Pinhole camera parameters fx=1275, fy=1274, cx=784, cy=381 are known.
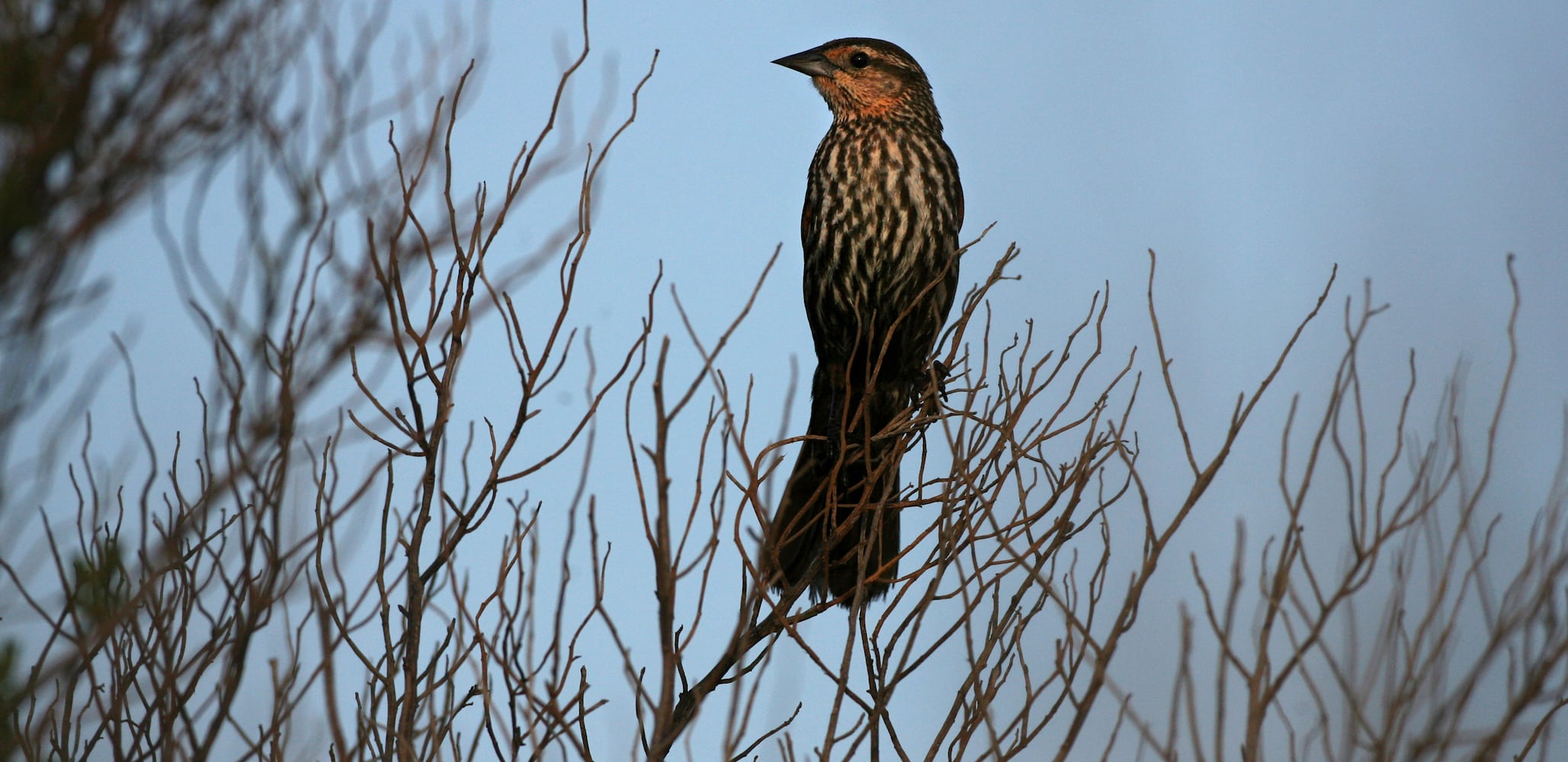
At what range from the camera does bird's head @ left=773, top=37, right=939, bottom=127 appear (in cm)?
438

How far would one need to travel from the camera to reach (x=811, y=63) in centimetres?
459

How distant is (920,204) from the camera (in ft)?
13.2

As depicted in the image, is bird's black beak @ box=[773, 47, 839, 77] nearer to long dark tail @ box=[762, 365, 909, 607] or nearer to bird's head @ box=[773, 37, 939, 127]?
bird's head @ box=[773, 37, 939, 127]

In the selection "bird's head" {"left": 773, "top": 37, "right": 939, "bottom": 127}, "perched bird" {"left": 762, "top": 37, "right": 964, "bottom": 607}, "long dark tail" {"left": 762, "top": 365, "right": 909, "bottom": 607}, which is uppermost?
"bird's head" {"left": 773, "top": 37, "right": 939, "bottom": 127}

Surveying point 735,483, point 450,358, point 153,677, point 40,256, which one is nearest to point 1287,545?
point 735,483

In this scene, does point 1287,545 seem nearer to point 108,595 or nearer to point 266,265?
point 108,595

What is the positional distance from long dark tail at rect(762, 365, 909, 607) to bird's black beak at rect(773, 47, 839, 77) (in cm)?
111

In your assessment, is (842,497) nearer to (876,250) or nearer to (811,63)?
(876,250)

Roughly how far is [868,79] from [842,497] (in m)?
1.99

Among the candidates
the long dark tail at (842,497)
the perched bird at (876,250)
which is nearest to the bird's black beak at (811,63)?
the perched bird at (876,250)

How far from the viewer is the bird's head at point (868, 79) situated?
4383 mm

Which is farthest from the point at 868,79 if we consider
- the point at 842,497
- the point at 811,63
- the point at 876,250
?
Result: the point at 842,497

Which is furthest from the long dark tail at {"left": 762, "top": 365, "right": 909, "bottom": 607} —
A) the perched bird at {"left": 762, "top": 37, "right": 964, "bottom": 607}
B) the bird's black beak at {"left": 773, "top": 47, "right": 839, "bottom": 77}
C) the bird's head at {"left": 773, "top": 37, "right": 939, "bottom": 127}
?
the bird's black beak at {"left": 773, "top": 47, "right": 839, "bottom": 77}

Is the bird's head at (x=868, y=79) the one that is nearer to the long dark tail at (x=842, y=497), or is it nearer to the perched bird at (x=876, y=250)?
the perched bird at (x=876, y=250)
